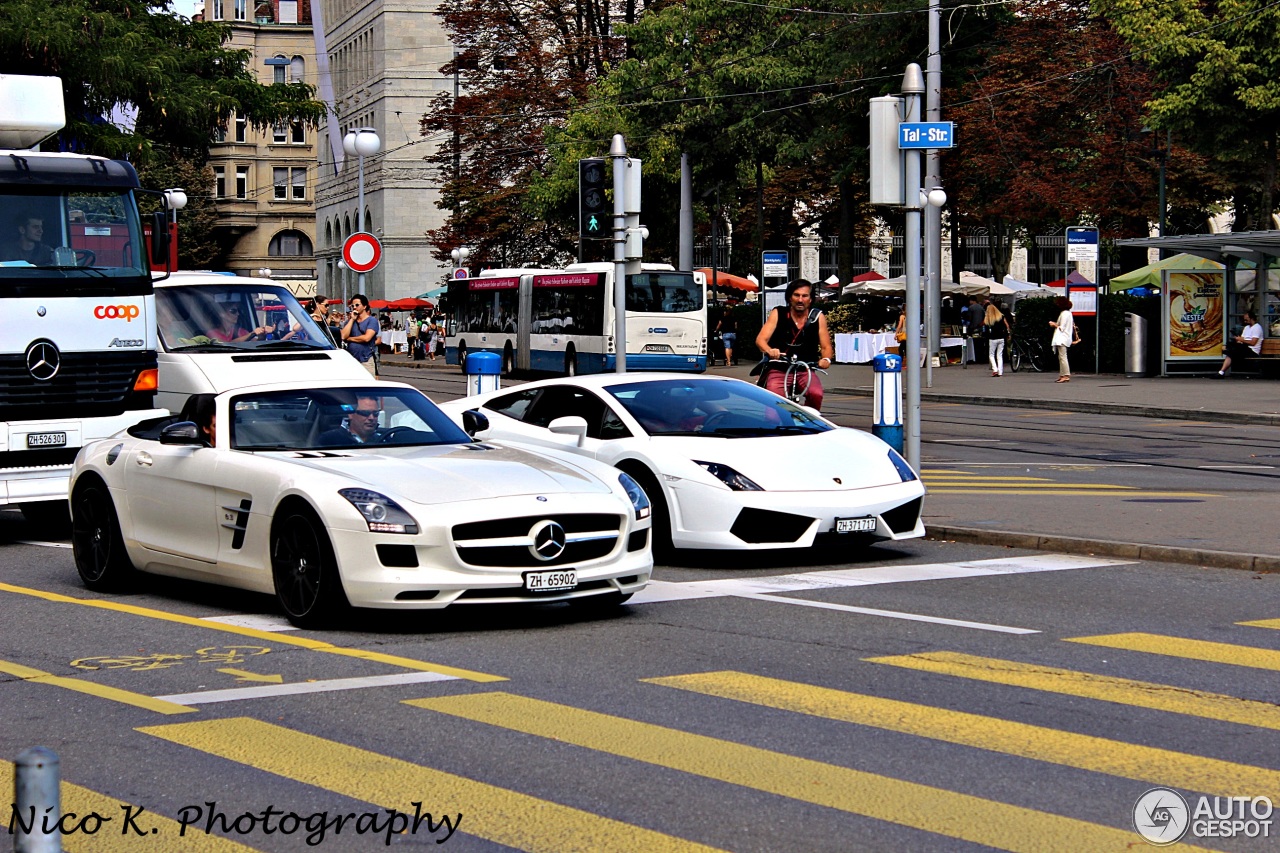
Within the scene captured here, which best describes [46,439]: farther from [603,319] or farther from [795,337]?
[603,319]

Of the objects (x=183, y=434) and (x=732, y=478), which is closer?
(x=183, y=434)

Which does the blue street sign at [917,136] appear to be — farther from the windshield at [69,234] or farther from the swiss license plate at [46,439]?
the swiss license plate at [46,439]

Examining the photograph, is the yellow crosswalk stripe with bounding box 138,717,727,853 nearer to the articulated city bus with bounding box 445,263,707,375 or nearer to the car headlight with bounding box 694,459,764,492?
the car headlight with bounding box 694,459,764,492

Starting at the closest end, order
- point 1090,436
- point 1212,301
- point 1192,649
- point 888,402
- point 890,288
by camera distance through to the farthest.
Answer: point 1192,649 → point 888,402 → point 1090,436 → point 1212,301 → point 890,288

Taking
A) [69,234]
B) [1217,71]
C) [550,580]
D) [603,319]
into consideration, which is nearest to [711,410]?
[550,580]

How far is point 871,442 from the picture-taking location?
12.8m

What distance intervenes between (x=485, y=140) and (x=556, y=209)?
9.25 metres

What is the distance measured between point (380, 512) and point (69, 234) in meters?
6.76

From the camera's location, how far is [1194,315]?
38.3m

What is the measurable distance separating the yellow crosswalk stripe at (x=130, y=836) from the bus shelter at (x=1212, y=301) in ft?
109

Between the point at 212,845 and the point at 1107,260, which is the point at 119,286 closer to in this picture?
the point at 212,845

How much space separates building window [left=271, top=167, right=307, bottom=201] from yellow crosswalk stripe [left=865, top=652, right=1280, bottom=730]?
117189 millimetres

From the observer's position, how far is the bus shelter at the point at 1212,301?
37.2 m

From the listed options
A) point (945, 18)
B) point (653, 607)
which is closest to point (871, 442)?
point (653, 607)
